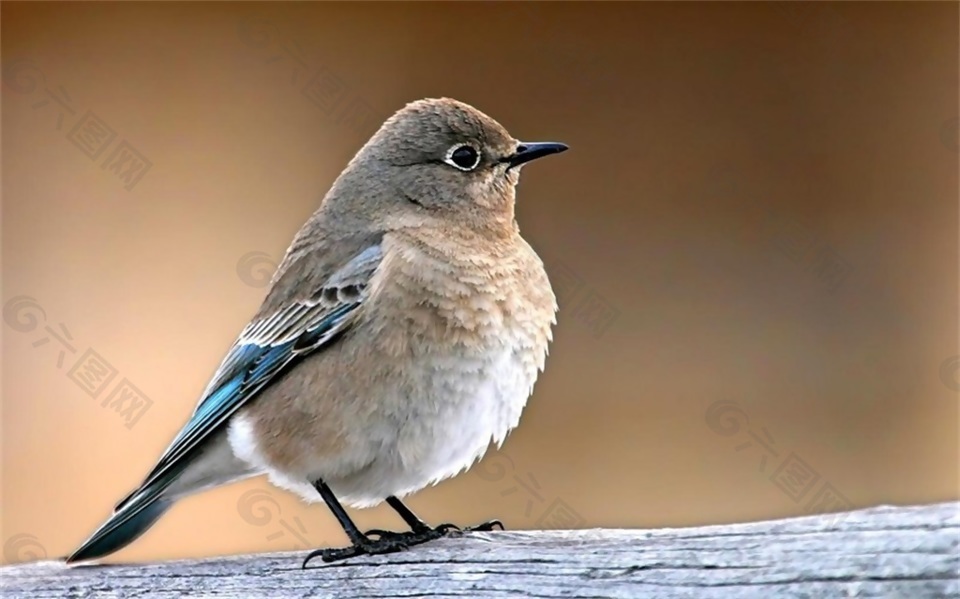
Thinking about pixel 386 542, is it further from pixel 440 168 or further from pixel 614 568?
pixel 440 168

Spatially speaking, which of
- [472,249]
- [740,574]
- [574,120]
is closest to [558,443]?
[574,120]

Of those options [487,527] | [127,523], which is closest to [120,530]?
[127,523]

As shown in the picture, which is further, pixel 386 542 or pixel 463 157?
pixel 463 157

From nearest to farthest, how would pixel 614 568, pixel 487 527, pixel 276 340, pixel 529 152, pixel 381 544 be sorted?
pixel 614 568 < pixel 381 544 < pixel 487 527 < pixel 276 340 < pixel 529 152

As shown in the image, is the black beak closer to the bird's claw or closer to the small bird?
the small bird

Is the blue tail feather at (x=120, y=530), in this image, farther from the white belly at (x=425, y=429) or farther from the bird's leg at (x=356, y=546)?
the bird's leg at (x=356, y=546)

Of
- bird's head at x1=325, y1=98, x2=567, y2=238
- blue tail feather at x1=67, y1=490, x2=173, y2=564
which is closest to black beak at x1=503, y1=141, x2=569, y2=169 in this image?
bird's head at x1=325, y1=98, x2=567, y2=238
